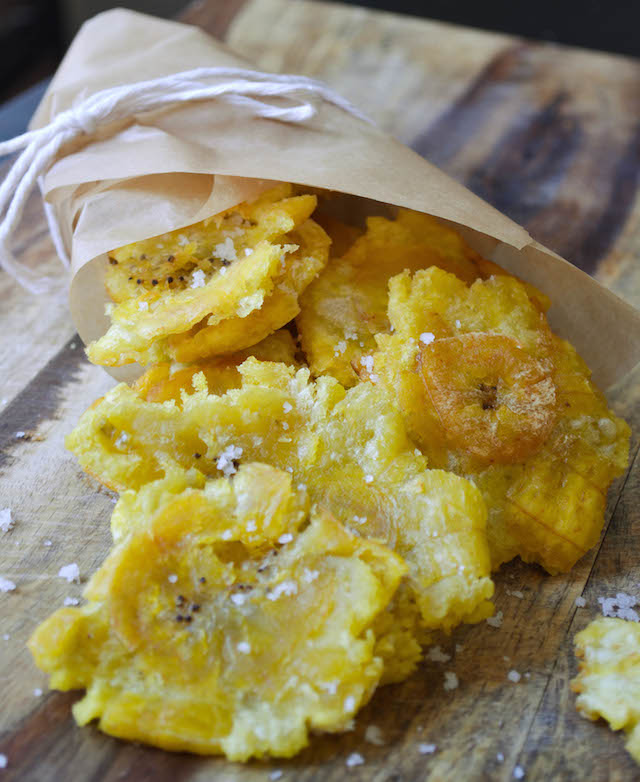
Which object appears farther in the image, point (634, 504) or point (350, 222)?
point (350, 222)

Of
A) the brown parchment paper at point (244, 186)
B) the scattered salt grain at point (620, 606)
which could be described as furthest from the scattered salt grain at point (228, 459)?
the scattered salt grain at point (620, 606)

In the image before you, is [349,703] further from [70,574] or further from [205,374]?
[205,374]

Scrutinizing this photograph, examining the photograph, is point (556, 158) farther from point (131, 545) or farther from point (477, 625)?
point (131, 545)

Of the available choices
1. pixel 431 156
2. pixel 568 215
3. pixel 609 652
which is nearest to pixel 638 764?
pixel 609 652

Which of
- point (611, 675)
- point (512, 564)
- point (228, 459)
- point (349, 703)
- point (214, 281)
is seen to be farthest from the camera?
point (214, 281)

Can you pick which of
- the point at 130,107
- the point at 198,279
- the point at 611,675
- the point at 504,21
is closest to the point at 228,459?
the point at 198,279

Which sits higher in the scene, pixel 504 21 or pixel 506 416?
pixel 506 416
